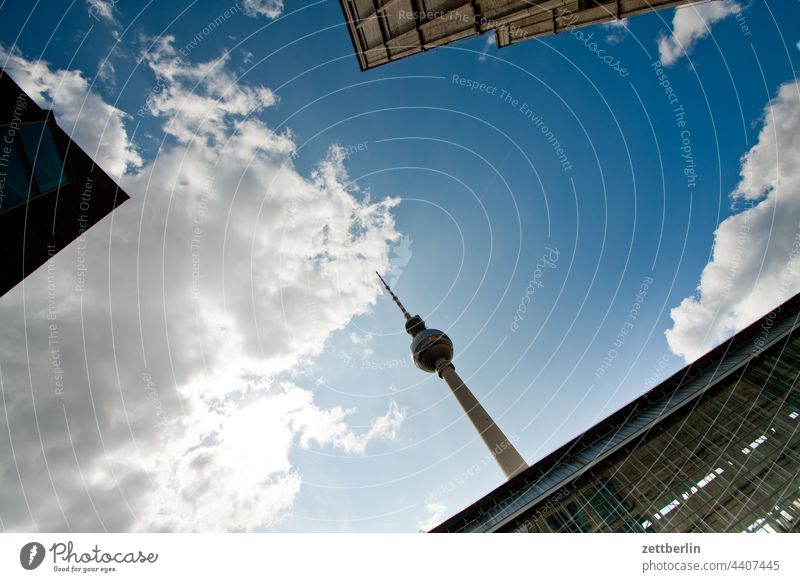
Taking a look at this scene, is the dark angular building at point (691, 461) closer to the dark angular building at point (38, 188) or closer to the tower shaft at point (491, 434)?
the tower shaft at point (491, 434)

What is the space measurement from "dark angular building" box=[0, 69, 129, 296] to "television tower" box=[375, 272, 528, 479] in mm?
37315

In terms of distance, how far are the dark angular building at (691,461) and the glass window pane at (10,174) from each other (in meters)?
28.5

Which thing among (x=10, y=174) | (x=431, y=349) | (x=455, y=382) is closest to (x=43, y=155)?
(x=10, y=174)

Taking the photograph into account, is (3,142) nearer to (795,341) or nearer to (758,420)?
(758,420)

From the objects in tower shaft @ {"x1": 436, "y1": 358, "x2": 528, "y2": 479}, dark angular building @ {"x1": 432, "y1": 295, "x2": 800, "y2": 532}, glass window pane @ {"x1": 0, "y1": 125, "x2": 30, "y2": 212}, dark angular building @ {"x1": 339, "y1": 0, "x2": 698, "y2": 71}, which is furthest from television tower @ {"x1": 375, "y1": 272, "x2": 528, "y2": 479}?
glass window pane @ {"x1": 0, "y1": 125, "x2": 30, "y2": 212}

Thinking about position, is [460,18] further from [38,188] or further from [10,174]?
[38,188]

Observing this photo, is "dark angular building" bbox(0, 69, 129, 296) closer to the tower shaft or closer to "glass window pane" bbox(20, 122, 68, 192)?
"glass window pane" bbox(20, 122, 68, 192)

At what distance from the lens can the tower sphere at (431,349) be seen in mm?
54938

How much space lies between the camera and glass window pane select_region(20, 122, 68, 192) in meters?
10.8

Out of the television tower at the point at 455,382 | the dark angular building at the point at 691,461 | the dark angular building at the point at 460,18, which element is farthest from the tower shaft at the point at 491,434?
the dark angular building at the point at 460,18

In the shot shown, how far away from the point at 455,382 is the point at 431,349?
8442mm

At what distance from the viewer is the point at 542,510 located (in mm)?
20453

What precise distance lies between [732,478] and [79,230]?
118 ft
